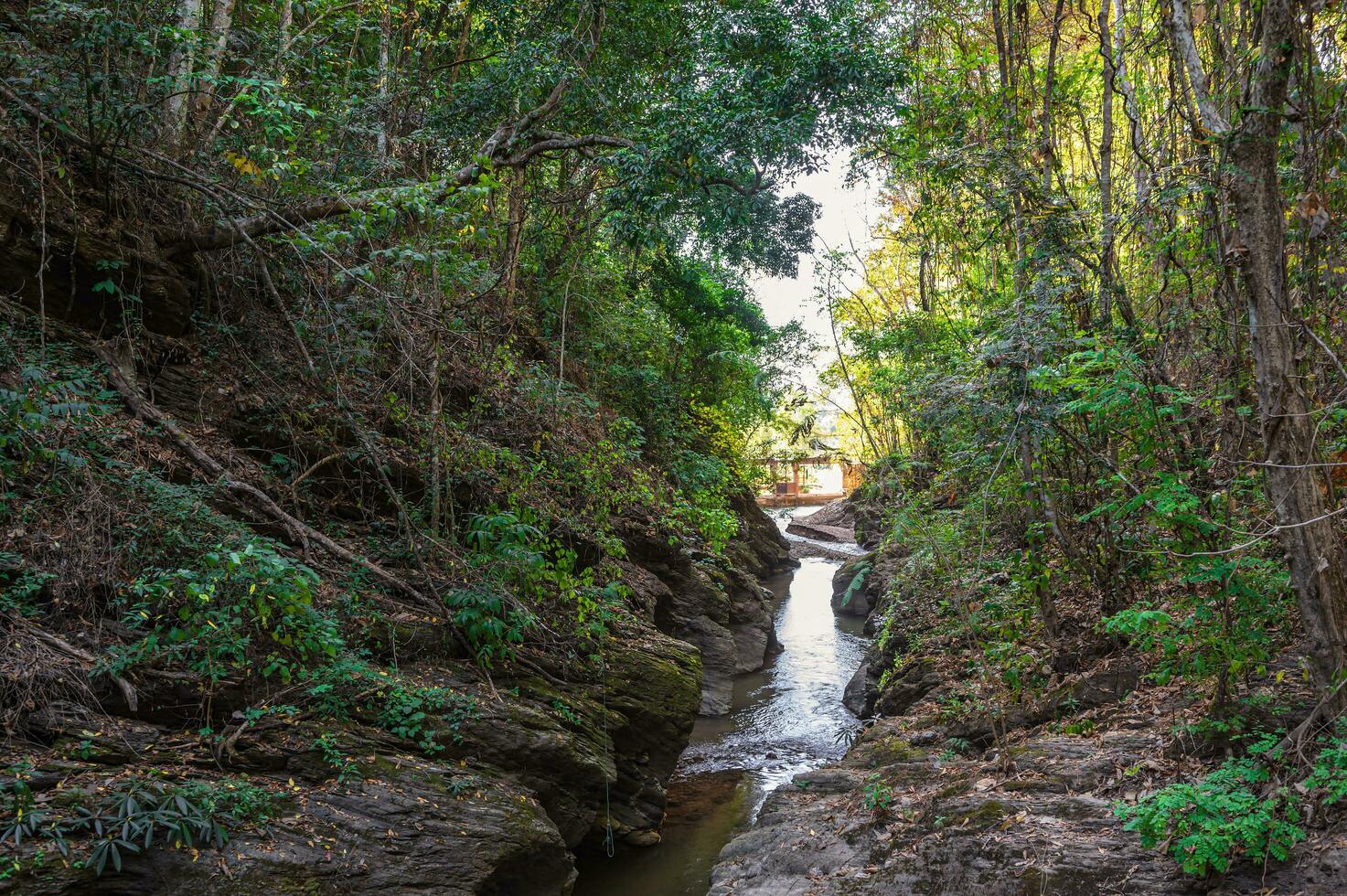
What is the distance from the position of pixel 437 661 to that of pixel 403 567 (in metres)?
1.09

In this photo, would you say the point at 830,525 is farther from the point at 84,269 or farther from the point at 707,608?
the point at 84,269

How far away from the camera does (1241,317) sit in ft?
15.9

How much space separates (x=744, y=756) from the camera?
927cm

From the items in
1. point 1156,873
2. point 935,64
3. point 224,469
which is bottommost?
point 1156,873

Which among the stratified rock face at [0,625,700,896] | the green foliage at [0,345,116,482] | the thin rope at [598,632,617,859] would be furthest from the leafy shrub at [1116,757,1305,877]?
the green foliage at [0,345,116,482]

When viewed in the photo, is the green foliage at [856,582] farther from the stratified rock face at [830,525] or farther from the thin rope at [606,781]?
the stratified rock face at [830,525]

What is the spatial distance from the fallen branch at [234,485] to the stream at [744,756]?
301 centimetres

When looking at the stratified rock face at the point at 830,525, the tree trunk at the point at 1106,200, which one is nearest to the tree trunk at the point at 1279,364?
the tree trunk at the point at 1106,200

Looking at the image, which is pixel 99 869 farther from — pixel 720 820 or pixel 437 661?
pixel 720 820

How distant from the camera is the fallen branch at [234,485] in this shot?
5.95 meters

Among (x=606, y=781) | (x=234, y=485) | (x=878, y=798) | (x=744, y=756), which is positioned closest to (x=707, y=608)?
(x=744, y=756)

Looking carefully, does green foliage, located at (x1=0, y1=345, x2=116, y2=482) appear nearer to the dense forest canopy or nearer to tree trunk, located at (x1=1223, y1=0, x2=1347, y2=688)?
the dense forest canopy

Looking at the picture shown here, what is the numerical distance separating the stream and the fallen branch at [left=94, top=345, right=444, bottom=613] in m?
3.01

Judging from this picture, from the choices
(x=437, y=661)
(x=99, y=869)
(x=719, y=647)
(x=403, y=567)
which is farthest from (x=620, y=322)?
(x=99, y=869)
